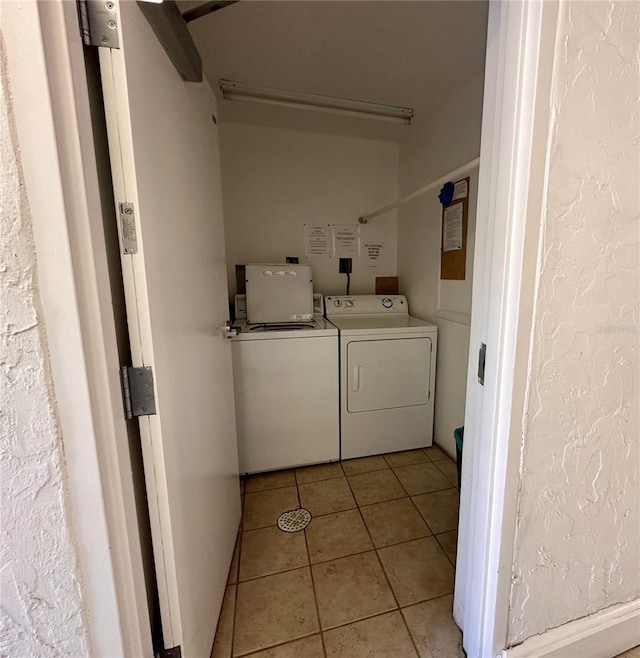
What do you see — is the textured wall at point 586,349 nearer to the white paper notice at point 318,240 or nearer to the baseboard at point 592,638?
the baseboard at point 592,638

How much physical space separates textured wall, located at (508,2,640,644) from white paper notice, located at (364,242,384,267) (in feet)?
6.50

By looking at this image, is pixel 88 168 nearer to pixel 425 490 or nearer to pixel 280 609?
pixel 280 609

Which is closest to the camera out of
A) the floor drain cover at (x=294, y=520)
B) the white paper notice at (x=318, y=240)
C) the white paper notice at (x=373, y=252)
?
the floor drain cover at (x=294, y=520)

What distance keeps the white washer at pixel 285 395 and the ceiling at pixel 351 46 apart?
1.42m

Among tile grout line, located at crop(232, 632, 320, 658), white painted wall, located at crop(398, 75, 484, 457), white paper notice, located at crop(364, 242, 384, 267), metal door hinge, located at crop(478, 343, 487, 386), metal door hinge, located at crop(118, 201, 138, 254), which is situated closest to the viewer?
metal door hinge, located at crop(118, 201, 138, 254)

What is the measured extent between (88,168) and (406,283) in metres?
2.38

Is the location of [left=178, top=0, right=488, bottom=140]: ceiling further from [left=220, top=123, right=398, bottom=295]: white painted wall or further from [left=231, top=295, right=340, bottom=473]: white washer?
[left=231, top=295, right=340, bottom=473]: white washer

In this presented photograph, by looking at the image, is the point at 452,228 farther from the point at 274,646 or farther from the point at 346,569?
the point at 274,646

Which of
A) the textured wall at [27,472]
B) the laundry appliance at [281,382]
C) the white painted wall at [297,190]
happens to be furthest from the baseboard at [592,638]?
the white painted wall at [297,190]

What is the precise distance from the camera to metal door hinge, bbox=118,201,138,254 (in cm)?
63

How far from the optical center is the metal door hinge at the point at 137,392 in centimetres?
66

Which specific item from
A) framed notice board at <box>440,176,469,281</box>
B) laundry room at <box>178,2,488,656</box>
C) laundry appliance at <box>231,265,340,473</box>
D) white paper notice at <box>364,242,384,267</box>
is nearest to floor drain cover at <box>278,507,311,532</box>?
laundry room at <box>178,2,488,656</box>

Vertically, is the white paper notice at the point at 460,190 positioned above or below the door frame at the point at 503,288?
above

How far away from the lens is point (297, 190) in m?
2.53
